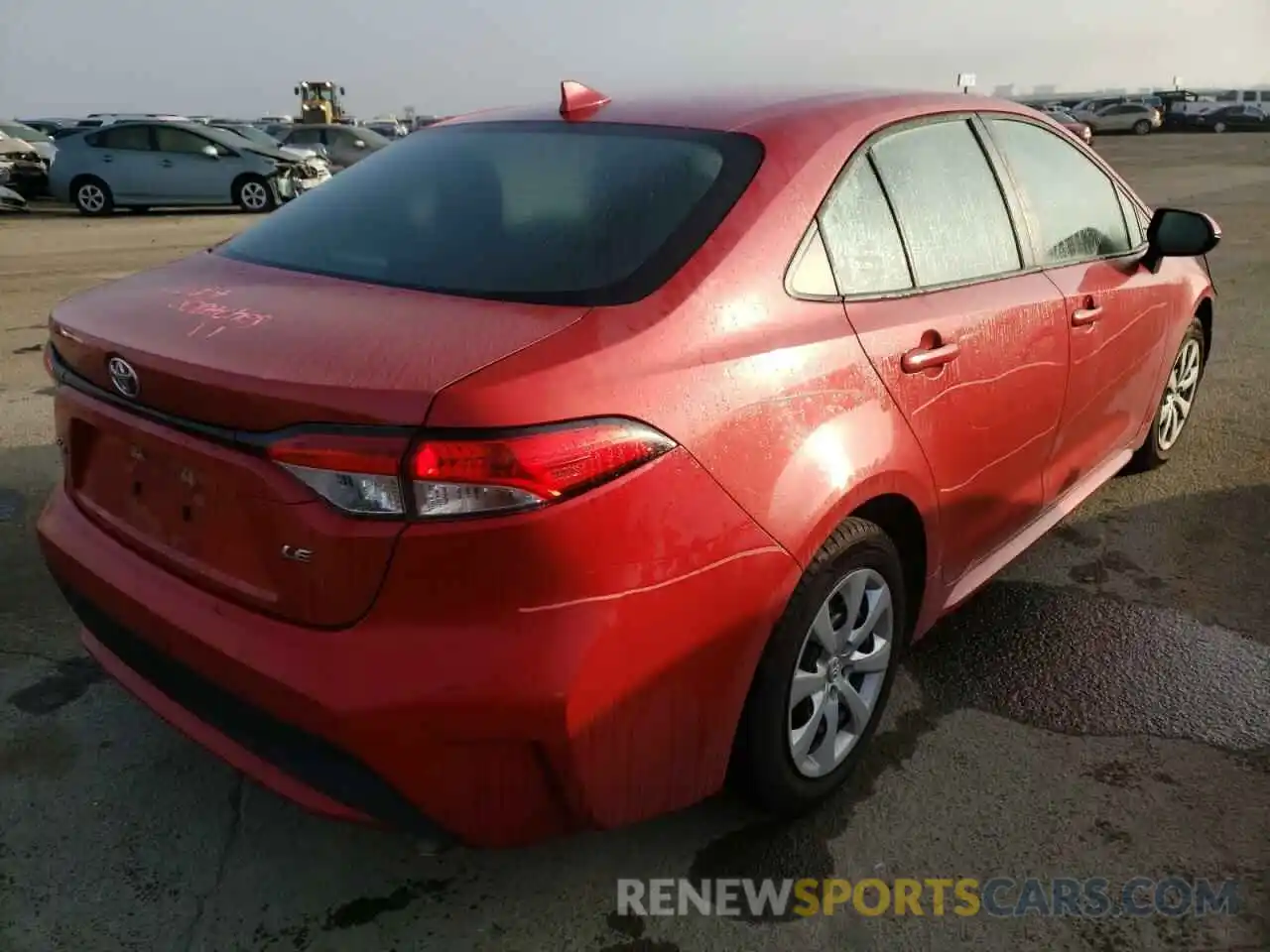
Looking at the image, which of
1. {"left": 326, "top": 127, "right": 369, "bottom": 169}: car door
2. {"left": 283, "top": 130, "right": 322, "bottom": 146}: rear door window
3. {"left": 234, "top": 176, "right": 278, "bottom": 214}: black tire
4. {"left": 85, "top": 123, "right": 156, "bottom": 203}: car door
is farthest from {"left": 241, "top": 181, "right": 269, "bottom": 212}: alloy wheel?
{"left": 283, "top": 130, "right": 322, "bottom": 146}: rear door window

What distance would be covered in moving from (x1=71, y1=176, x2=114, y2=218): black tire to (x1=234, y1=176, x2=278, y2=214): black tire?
2006mm

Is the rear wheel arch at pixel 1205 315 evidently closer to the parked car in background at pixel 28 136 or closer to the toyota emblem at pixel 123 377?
the toyota emblem at pixel 123 377

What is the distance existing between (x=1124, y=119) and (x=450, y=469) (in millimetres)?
50687

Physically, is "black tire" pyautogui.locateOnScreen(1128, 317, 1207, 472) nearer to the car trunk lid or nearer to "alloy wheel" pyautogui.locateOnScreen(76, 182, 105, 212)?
the car trunk lid

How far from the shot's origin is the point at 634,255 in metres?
2.14

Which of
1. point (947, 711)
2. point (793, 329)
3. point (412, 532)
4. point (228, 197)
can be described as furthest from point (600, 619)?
point (228, 197)

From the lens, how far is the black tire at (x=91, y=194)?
1669 cm

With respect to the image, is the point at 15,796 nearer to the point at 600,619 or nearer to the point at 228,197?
the point at 600,619

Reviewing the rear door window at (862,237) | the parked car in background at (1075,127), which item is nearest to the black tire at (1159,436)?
the parked car in background at (1075,127)

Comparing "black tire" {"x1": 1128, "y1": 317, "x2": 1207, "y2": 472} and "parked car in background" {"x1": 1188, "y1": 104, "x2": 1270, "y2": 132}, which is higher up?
"black tire" {"x1": 1128, "y1": 317, "x2": 1207, "y2": 472}

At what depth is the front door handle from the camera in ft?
7.95

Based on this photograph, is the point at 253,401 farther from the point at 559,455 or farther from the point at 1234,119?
the point at 1234,119

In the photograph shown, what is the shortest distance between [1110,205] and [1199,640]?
1543 millimetres

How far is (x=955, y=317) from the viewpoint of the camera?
262 centimetres
